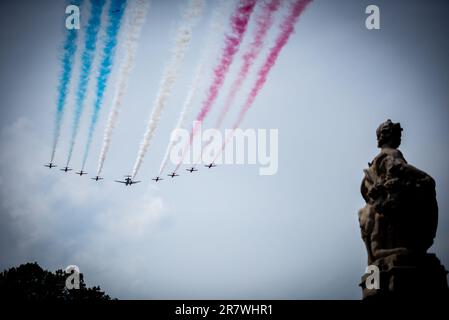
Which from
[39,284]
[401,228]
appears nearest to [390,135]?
[401,228]

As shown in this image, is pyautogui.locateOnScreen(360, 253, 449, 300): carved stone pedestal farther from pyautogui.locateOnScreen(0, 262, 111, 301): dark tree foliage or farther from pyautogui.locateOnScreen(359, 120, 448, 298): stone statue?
pyautogui.locateOnScreen(0, 262, 111, 301): dark tree foliage

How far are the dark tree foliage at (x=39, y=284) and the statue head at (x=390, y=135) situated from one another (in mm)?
41334

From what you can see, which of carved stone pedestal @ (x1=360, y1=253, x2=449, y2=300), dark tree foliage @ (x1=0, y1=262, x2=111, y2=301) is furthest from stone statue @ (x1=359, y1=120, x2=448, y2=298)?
dark tree foliage @ (x1=0, y1=262, x2=111, y2=301)

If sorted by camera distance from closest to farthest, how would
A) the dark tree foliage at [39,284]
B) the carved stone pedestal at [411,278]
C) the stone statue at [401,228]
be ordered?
1. the carved stone pedestal at [411,278]
2. the stone statue at [401,228]
3. the dark tree foliage at [39,284]

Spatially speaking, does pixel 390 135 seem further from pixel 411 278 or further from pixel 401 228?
pixel 411 278

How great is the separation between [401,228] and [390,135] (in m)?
3.72

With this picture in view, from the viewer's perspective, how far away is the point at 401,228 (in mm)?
14211

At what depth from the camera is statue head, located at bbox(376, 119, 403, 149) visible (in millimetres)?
15797

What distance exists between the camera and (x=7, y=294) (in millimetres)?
43000

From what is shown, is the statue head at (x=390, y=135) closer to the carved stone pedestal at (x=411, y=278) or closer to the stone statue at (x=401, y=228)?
the stone statue at (x=401, y=228)

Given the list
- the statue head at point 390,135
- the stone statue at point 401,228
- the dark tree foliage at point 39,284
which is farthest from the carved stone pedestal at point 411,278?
the dark tree foliage at point 39,284

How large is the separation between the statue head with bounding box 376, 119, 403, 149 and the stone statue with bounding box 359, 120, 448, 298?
58 cm

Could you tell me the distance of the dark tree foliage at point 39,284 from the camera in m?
46.9
